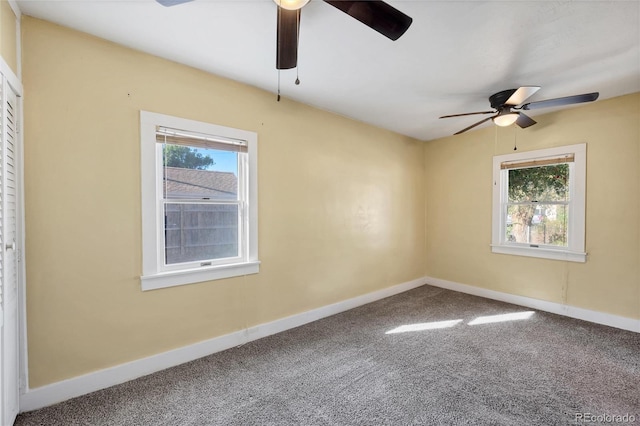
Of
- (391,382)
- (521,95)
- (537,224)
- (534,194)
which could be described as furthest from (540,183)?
(391,382)

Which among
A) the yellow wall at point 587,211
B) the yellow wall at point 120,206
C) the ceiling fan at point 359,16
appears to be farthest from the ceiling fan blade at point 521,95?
the yellow wall at point 120,206

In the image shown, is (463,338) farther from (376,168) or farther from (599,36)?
(599,36)

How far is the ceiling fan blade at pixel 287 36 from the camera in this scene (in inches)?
59.2

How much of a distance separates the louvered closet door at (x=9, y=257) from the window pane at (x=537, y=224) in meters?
5.05

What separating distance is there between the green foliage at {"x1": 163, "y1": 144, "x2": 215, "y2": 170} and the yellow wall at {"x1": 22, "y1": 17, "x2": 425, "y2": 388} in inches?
9.6

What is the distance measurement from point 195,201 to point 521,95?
3074mm

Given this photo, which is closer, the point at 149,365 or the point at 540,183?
the point at 149,365

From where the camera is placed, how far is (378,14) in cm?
136

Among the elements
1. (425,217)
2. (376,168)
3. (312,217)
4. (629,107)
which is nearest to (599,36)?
(629,107)

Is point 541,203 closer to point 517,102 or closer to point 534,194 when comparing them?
point 534,194

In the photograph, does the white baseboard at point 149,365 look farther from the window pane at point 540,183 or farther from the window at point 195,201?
the window pane at point 540,183

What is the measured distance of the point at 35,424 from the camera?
1746 millimetres

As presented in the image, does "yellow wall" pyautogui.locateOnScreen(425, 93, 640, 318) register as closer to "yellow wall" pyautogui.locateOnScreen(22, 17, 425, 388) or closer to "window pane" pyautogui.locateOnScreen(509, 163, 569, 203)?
"window pane" pyautogui.locateOnScreen(509, 163, 569, 203)

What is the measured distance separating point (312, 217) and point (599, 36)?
2755mm
